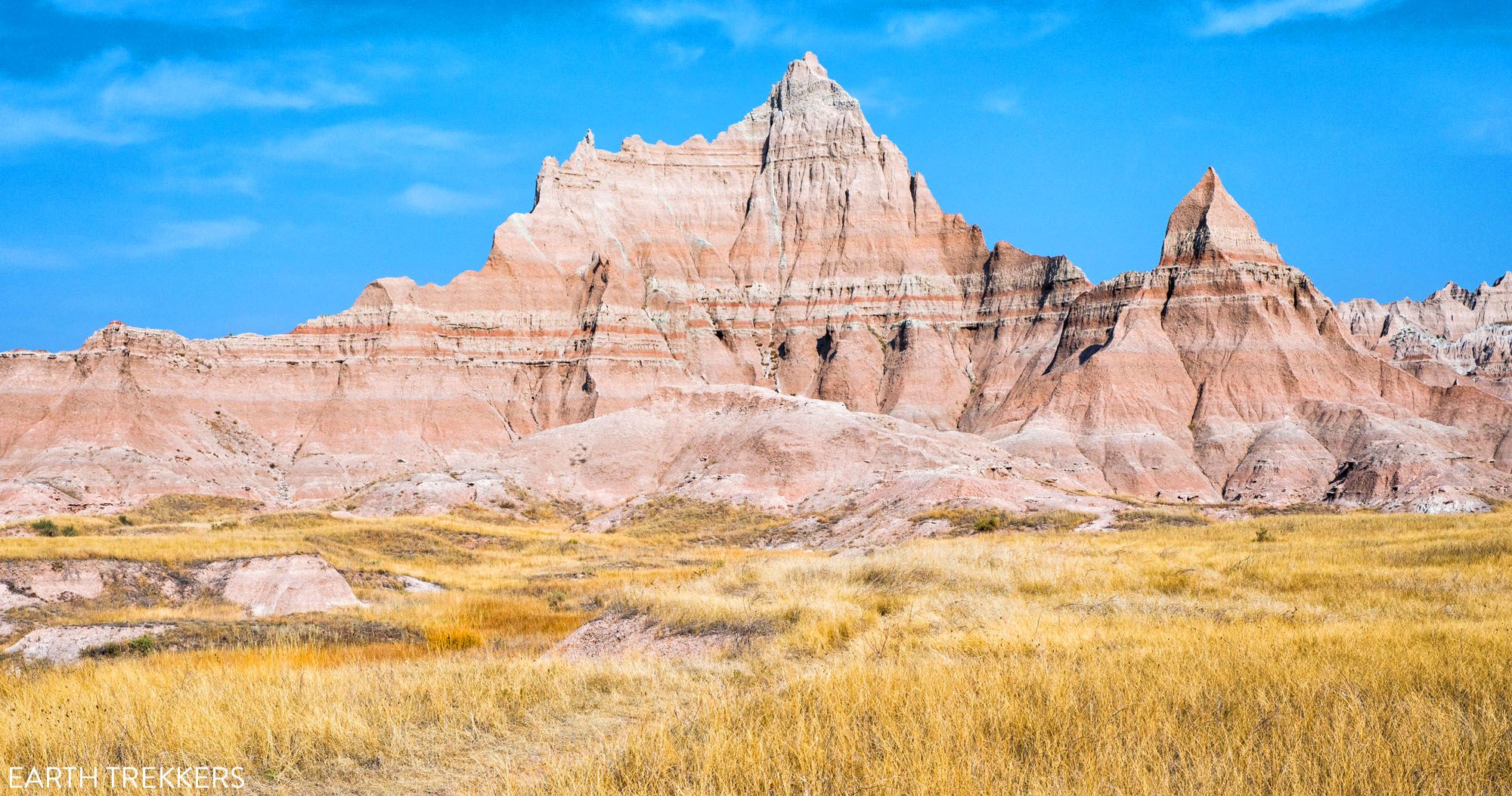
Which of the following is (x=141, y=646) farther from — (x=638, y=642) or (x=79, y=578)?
(x=79, y=578)

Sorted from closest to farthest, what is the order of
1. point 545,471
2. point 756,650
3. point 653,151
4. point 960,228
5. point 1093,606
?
1. point 756,650
2. point 1093,606
3. point 545,471
4. point 960,228
5. point 653,151

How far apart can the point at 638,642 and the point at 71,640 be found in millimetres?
9068

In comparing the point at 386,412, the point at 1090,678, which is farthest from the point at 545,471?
the point at 1090,678

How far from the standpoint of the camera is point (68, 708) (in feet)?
28.9

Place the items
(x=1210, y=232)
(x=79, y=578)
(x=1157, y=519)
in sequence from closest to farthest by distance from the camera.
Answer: (x=79, y=578) → (x=1157, y=519) → (x=1210, y=232)

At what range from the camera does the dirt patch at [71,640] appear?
14.9 meters

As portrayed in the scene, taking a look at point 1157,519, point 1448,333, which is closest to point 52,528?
point 1157,519

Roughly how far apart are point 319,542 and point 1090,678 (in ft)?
106

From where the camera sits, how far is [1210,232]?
97.4 meters

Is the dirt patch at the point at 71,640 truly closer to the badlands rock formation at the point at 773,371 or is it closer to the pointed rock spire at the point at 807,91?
the badlands rock formation at the point at 773,371

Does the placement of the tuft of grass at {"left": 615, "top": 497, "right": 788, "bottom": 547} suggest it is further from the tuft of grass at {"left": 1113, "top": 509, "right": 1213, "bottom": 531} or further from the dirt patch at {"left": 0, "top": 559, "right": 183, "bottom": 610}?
the dirt patch at {"left": 0, "top": 559, "right": 183, "bottom": 610}

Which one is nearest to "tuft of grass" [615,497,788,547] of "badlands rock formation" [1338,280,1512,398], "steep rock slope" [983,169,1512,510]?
"steep rock slope" [983,169,1512,510]

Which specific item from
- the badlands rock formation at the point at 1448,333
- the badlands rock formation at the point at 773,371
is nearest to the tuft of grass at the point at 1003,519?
the badlands rock formation at the point at 773,371

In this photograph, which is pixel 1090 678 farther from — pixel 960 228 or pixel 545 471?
pixel 960 228
